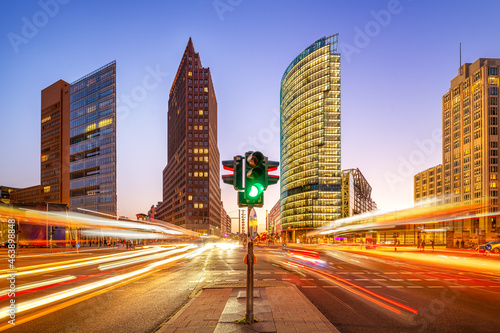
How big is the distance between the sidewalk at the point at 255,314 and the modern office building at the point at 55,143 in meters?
112

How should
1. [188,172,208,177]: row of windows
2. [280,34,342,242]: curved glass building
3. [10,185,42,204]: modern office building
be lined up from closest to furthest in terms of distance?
[280,34,342,242]: curved glass building → [10,185,42,204]: modern office building → [188,172,208,177]: row of windows

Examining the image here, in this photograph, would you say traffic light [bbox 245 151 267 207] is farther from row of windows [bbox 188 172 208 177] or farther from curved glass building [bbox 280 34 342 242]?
row of windows [bbox 188 172 208 177]

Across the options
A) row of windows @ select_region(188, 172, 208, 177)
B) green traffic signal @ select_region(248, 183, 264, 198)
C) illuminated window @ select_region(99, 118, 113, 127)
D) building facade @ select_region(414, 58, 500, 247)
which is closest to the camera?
green traffic signal @ select_region(248, 183, 264, 198)

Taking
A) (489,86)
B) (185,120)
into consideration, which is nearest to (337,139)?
(489,86)

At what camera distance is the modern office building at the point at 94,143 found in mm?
96062

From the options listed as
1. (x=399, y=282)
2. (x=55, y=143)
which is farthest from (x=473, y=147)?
(x=55, y=143)

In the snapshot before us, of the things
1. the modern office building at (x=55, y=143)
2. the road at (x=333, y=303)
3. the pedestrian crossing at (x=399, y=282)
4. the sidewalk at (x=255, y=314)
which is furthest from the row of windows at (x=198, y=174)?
the sidewalk at (x=255, y=314)

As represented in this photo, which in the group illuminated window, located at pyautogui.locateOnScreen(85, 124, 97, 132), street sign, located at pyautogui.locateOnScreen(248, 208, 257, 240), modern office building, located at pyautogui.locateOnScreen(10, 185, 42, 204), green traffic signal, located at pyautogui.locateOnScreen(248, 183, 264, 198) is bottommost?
modern office building, located at pyautogui.locateOnScreen(10, 185, 42, 204)

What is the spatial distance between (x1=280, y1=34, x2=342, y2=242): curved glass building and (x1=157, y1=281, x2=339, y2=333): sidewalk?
386 ft

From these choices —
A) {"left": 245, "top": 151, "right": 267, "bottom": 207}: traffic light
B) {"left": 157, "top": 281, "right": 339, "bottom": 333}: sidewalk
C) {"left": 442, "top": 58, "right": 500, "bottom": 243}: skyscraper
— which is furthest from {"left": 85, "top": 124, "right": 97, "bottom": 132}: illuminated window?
{"left": 442, "top": 58, "right": 500, "bottom": 243}: skyscraper

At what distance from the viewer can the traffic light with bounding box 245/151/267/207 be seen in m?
7.50

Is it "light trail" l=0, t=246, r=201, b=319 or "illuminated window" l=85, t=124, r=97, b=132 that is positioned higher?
"illuminated window" l=85, t=124, r=97, b=132

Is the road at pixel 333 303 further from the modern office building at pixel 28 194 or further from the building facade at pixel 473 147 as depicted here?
the modern office building at pixel 28 194

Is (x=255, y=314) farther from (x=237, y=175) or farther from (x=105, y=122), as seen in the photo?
(x=105, y=122)
